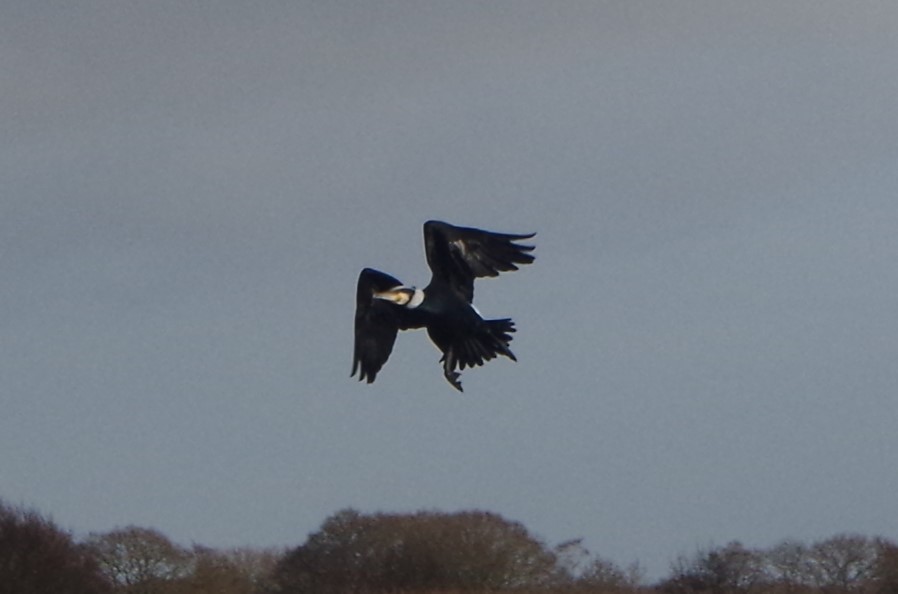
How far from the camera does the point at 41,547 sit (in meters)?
55.0

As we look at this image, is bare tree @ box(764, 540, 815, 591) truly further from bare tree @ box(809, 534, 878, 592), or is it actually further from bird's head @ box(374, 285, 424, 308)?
bird's head @ box(374, 285, 424, 308)

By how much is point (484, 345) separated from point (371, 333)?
123 cm

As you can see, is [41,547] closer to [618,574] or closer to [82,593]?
[82,593]

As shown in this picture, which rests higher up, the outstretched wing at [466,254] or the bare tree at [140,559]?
the bare tree at [140,559]

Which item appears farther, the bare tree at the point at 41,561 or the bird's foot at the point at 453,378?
the bare tree at the point at 41,561

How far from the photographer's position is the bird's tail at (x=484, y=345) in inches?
753

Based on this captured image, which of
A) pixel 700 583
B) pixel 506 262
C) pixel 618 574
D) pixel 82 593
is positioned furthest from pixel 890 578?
pixel 506 262

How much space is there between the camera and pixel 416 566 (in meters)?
58.5

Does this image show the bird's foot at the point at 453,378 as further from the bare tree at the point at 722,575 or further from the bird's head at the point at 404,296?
the bare tree at the point at 722,575

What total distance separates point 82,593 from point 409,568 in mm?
8904

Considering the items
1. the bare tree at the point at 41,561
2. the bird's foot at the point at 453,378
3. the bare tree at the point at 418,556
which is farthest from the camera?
the bare tree at the point at 418,556

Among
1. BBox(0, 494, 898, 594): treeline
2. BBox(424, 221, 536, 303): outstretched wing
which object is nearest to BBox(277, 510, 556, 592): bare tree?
BBox(0, 494, 898, 594): treeline

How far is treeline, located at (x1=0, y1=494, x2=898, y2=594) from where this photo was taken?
5472cm

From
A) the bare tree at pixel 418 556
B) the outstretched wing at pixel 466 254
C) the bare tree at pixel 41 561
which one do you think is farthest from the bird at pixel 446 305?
the bare tree at pixel 418 556
